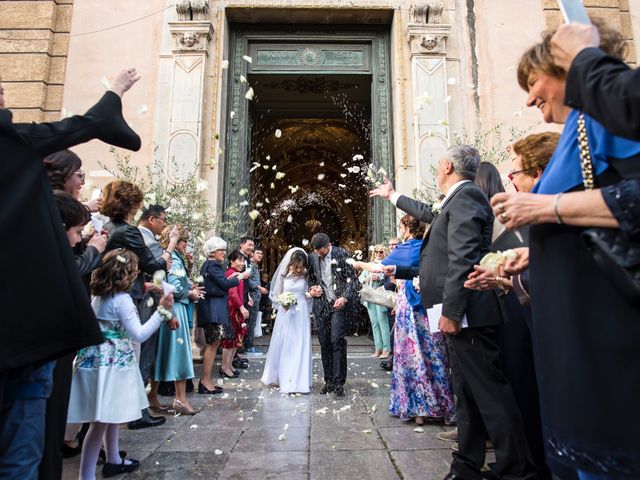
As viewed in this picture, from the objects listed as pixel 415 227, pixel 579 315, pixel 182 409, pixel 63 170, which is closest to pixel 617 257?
pixel 579 315

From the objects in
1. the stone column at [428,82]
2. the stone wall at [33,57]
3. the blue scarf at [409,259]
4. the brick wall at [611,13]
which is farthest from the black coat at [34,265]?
the brick wall at [611,13]

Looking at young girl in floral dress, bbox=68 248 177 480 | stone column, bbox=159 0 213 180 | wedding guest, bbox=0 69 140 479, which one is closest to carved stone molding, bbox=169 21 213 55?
stone column, bbox=159 0 213 180

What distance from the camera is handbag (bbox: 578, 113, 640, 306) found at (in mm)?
1221

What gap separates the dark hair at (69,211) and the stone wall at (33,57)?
8137 millimetres

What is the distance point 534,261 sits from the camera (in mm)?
1577

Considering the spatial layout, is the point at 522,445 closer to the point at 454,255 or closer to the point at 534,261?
the point at 454,255

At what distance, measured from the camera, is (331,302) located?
6.21 meters

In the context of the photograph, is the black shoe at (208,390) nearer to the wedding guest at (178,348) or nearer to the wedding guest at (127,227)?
the wedding guest at (178,348)

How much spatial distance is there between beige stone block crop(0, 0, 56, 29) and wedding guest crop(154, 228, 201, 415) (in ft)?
24.1

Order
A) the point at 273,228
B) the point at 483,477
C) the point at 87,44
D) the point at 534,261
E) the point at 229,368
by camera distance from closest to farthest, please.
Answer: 1. the point at 534,261
2. the point at 483,477
3. the point at 229,368
4. the point at 87,44
5. the point at 273,228

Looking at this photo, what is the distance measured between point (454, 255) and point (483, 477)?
1.43 m

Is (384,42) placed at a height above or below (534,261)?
above

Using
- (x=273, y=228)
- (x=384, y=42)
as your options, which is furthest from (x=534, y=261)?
(x=273, y=228)

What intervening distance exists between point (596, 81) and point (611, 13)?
10778 mm
